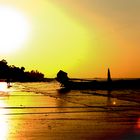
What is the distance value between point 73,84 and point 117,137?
2932 inches

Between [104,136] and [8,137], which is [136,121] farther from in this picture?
[8,137]

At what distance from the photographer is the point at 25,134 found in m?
16.4

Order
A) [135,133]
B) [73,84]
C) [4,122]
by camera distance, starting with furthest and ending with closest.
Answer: [73,84]
[4,122]
[135,133]

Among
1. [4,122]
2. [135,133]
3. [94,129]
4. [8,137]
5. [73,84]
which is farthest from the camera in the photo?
[73,84]

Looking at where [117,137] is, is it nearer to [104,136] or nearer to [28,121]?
[104,136]

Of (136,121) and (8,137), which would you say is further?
(136,121)

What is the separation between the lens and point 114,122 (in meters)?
20.7

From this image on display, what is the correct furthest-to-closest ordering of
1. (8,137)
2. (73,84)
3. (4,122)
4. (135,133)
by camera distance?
(73,84)
(4,122)
(135,133)
(8,137)

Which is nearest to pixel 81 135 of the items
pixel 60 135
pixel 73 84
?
pixel 60 135

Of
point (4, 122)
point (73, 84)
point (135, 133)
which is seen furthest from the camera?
point (73, 84)

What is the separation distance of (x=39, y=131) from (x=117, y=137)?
10.3 ft

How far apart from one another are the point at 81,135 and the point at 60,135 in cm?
74

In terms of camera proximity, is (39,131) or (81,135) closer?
(81,135)

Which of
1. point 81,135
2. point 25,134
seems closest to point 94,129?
point 81,135
